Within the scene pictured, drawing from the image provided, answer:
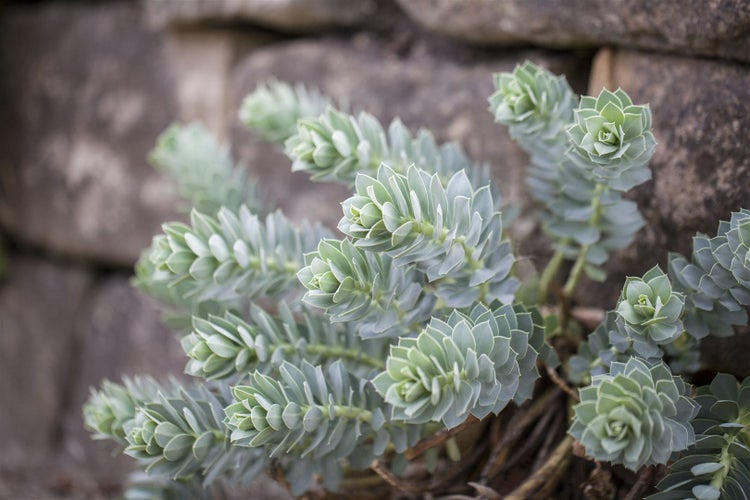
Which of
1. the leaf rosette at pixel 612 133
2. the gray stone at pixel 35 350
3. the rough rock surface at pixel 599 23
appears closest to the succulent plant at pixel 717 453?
the leaf rosette at pixel 612 133

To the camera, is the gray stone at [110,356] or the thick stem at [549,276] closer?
the thick stem at [549,276]

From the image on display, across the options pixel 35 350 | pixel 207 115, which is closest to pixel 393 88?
pixel 207 115

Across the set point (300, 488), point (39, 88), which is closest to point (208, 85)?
point (39, 88)

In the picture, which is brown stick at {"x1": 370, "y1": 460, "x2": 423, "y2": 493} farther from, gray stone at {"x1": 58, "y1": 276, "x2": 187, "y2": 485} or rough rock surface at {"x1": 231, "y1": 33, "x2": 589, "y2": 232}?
gray stone at {"x1": 58, "y1": 276, "x2": 187, "y2": 485}

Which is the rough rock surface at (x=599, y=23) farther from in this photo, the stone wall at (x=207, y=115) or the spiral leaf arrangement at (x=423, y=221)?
the spiral leaf arrangement at (x=423, y=221)

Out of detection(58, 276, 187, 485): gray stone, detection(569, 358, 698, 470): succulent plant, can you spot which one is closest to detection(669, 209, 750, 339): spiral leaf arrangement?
detection(569, 358, 698, 470): succulent plant

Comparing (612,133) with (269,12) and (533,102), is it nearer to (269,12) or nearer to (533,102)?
(533,102)
